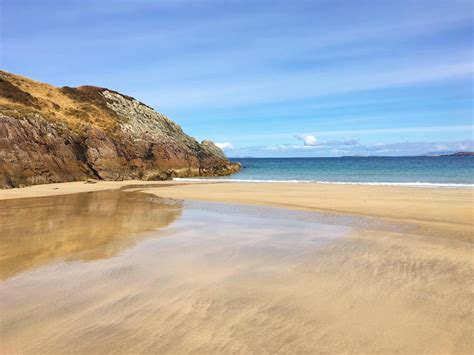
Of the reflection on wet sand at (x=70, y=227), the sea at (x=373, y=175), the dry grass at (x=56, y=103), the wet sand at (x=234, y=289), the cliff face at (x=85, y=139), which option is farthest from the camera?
the dry grass at (x=56, y=103)

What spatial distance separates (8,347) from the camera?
14.3ft

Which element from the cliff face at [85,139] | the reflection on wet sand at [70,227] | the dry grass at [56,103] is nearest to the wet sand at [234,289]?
the reflection on wet sand at [70,227]

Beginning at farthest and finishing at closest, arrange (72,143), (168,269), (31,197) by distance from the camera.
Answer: (72,143), (31,197), (168,269)

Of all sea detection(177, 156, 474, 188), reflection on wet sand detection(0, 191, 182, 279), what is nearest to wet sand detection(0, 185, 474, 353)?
reflection on wet sand detection(0, 191, 182, 279)

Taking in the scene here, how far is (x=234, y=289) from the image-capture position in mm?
6379

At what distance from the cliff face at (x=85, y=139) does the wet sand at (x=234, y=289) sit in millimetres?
21437

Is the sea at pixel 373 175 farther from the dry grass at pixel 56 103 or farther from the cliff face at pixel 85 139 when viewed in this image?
the dry grass at pixel 56 103

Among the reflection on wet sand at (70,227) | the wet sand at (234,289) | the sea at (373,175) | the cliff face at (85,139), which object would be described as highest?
the cliff face at (85,139)

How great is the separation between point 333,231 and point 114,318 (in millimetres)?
A: 8066

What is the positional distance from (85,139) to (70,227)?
28.3m

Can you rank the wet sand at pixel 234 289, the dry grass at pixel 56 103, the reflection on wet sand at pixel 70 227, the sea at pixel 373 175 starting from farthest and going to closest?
the dry grass at pixel 56 103, the sea at pixel 373 175, the reflection on wet sand at pixel 70 227, the wet sand at pixel 234 289

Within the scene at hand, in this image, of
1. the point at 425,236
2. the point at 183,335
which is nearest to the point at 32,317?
the point at 183,335

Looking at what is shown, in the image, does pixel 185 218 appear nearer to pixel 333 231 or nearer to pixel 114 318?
pixel 333 231

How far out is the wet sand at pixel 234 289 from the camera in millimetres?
4574
